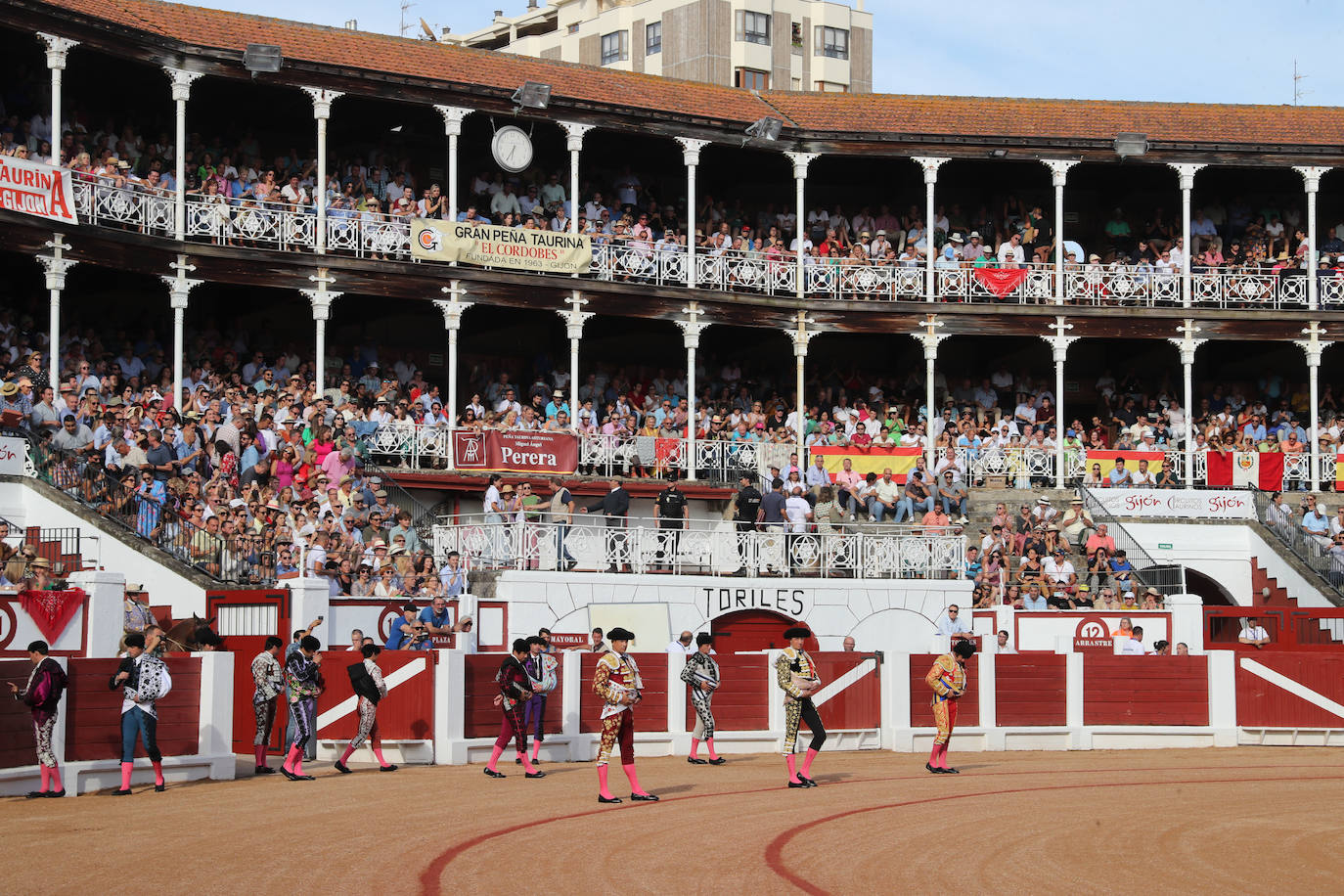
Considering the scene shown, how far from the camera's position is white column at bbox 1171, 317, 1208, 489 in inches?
1271

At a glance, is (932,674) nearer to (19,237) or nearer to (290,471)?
(290,471)

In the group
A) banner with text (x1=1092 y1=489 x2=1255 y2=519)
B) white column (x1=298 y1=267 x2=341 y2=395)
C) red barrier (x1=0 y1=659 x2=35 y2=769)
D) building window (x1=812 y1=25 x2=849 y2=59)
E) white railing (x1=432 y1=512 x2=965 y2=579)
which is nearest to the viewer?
red barrier (x1=0 y1=659 x2=35 y2=769)

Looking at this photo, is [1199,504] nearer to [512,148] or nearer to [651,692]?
[512,148]

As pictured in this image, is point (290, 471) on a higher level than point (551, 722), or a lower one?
higher

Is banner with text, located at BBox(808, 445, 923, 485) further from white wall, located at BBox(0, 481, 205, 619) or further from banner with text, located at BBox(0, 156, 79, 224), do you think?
banner with text, located at BBox(0, 156, 79, 224)

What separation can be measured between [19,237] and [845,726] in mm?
14532

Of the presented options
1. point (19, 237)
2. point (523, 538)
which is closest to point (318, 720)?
point (523, 538)

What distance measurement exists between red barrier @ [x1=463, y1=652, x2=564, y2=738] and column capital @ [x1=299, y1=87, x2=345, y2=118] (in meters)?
13.7

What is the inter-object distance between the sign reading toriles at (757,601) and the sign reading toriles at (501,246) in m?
9.04

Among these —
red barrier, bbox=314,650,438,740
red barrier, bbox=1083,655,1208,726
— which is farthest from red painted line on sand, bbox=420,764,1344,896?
red barrier, bbox=314,650,438,740

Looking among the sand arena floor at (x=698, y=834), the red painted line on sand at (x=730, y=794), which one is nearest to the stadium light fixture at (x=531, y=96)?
the sand arena floor at (x=698, y=834)

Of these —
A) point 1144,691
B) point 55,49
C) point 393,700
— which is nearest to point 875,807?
point 393,700

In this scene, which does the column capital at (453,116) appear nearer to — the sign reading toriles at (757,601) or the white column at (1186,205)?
the sign reading toriles at (757,601)

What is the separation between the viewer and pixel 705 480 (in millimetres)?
30547
